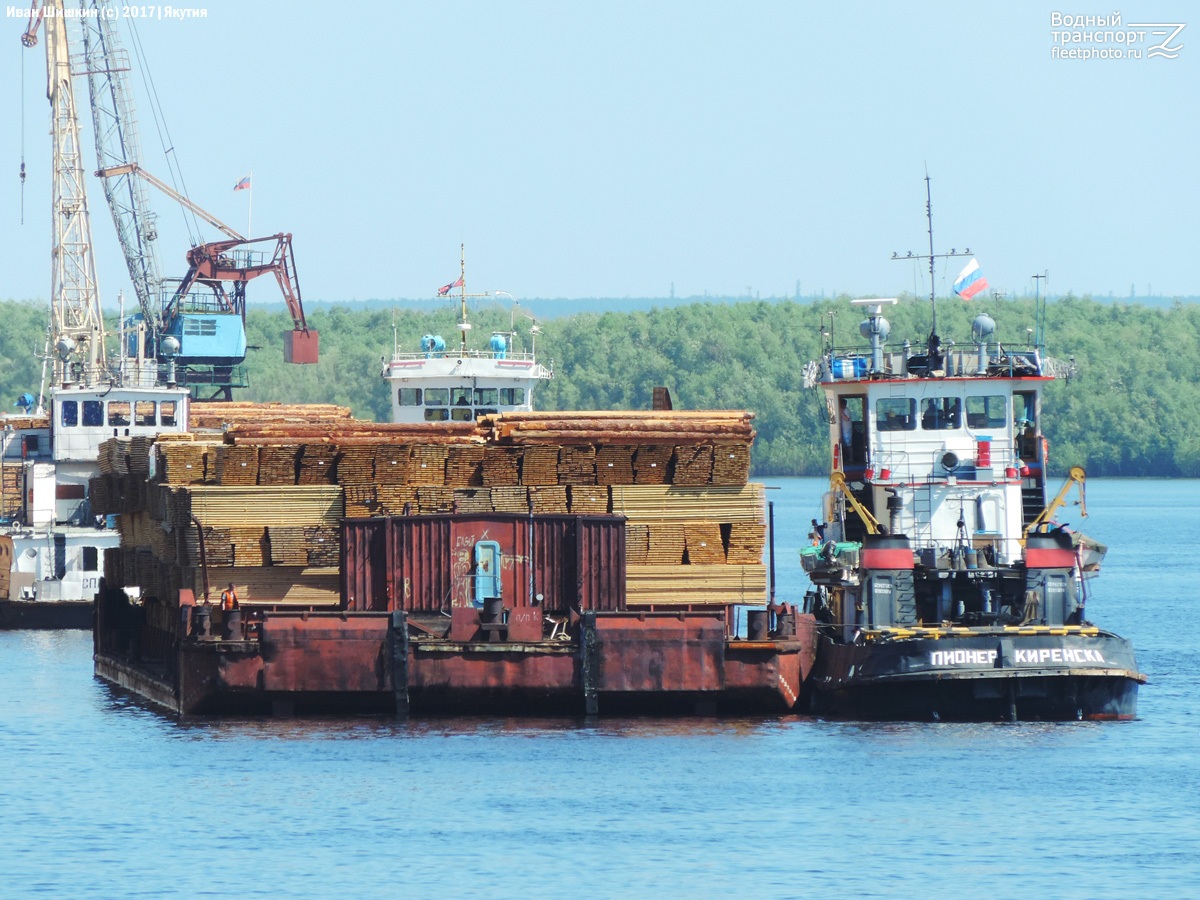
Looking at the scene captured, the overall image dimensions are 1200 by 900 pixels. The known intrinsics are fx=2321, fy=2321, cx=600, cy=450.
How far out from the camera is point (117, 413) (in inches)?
2884

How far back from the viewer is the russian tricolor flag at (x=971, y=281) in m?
46.7

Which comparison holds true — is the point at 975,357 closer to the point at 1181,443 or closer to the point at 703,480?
the point at 703,480

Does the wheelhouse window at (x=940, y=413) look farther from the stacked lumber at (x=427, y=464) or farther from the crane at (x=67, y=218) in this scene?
the crane at (x=67, y=218)

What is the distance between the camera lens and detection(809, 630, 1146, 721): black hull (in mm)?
41375

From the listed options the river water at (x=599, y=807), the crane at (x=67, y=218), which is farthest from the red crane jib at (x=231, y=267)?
the river water at (x=599, y=807)

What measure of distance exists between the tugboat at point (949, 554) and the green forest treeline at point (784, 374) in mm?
125930

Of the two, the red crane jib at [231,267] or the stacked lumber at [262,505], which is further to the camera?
the red crane jib at [231,267]

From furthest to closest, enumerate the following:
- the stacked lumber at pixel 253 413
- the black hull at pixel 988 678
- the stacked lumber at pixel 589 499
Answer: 1. the stacked lumber at pixel 253 413
2. the stacked lumber at pixel 589 499
3. the black hull at pixel 988 678

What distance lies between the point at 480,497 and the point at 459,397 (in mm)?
24919

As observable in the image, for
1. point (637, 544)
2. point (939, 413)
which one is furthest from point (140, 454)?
point (939, 413)

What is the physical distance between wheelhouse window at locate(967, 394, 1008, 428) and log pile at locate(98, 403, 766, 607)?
4.41 m

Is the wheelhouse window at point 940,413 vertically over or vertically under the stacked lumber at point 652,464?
over

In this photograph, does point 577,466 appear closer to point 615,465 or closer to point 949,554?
point 615,465

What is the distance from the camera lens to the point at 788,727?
43688 mm
